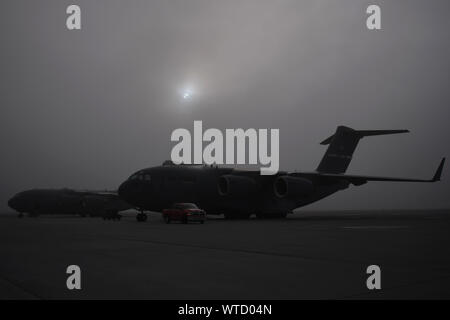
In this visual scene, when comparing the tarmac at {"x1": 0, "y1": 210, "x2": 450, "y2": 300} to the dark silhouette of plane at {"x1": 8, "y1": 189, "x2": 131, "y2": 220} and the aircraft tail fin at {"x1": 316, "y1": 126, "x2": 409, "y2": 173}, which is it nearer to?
the aircraft tail fin at {"x1": 316, "y1": 126, "x2": 409, "y2": 173}

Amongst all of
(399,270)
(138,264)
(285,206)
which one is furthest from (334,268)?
(285,206)

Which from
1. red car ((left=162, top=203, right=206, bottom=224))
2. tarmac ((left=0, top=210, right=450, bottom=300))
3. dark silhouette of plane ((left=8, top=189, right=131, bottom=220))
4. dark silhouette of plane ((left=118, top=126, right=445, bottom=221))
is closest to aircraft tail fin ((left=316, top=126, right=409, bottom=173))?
dark silhouette of plane ((left=118, top=126, right=445, bottom=221))

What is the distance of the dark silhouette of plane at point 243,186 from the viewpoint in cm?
2923

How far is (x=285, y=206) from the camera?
34062 millimetres

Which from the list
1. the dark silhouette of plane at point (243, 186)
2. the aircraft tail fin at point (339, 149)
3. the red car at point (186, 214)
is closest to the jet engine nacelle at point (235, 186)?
the dark silhouette of plane at point (243, 186)

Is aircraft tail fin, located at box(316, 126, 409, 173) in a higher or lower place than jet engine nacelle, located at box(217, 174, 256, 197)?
higher

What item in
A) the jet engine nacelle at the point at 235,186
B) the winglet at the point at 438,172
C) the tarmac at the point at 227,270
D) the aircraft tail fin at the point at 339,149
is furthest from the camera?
the aircraft tail fin at the point at 339,149

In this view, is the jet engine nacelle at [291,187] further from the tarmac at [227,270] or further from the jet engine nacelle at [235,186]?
the tarmac at [227,270]

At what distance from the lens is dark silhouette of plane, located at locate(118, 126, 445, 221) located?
29.2 meters

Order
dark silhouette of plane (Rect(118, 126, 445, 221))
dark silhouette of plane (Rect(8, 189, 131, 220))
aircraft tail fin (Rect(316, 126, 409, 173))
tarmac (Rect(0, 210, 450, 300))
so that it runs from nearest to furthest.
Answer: tarmac (Rect(0, 210, 450, 300)) → dark silhouette of plane (Rect(118, 126, 445, 221)) → aircraft tail fin (Rect(316, 126, 409, 173)) → dark silhouette of plane (Rect(8, 189, 131, 220))

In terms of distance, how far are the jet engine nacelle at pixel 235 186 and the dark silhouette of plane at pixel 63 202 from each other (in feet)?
46.8

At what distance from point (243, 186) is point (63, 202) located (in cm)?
2266

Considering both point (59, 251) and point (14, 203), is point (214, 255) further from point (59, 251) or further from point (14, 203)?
point (14, 203)

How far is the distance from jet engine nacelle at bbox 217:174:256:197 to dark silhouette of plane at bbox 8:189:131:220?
14273 mm
